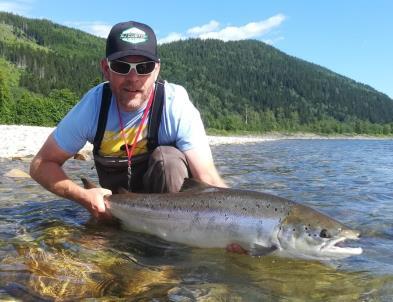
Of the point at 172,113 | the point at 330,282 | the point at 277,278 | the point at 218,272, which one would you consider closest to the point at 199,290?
the point at 218,272

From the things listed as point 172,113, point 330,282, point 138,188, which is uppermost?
point 172,113

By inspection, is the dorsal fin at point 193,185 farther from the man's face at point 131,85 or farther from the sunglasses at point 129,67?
the sunglasses at point 129,67

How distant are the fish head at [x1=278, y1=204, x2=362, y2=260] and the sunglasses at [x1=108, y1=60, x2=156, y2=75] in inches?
73.6

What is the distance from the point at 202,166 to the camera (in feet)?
15.8

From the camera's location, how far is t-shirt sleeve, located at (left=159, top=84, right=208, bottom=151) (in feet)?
16.0

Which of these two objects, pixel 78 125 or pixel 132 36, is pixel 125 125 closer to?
pixel 78 125

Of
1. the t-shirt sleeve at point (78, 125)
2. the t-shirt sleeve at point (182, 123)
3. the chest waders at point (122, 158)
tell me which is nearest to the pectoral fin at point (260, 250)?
the t-shirt sleeve at point (182, 123)

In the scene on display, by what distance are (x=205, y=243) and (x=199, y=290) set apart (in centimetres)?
77

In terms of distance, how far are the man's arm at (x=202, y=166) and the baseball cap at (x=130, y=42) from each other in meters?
0.99

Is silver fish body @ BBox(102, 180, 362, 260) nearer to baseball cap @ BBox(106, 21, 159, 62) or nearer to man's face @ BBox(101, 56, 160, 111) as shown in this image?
man's face @ BBox(101, 56, 160, 111)

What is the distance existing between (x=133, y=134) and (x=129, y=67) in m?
0.79

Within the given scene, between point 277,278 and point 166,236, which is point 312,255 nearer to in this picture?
point 277,278

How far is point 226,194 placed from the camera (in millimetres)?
4191

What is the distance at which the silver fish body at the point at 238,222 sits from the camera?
3834 millimetres
